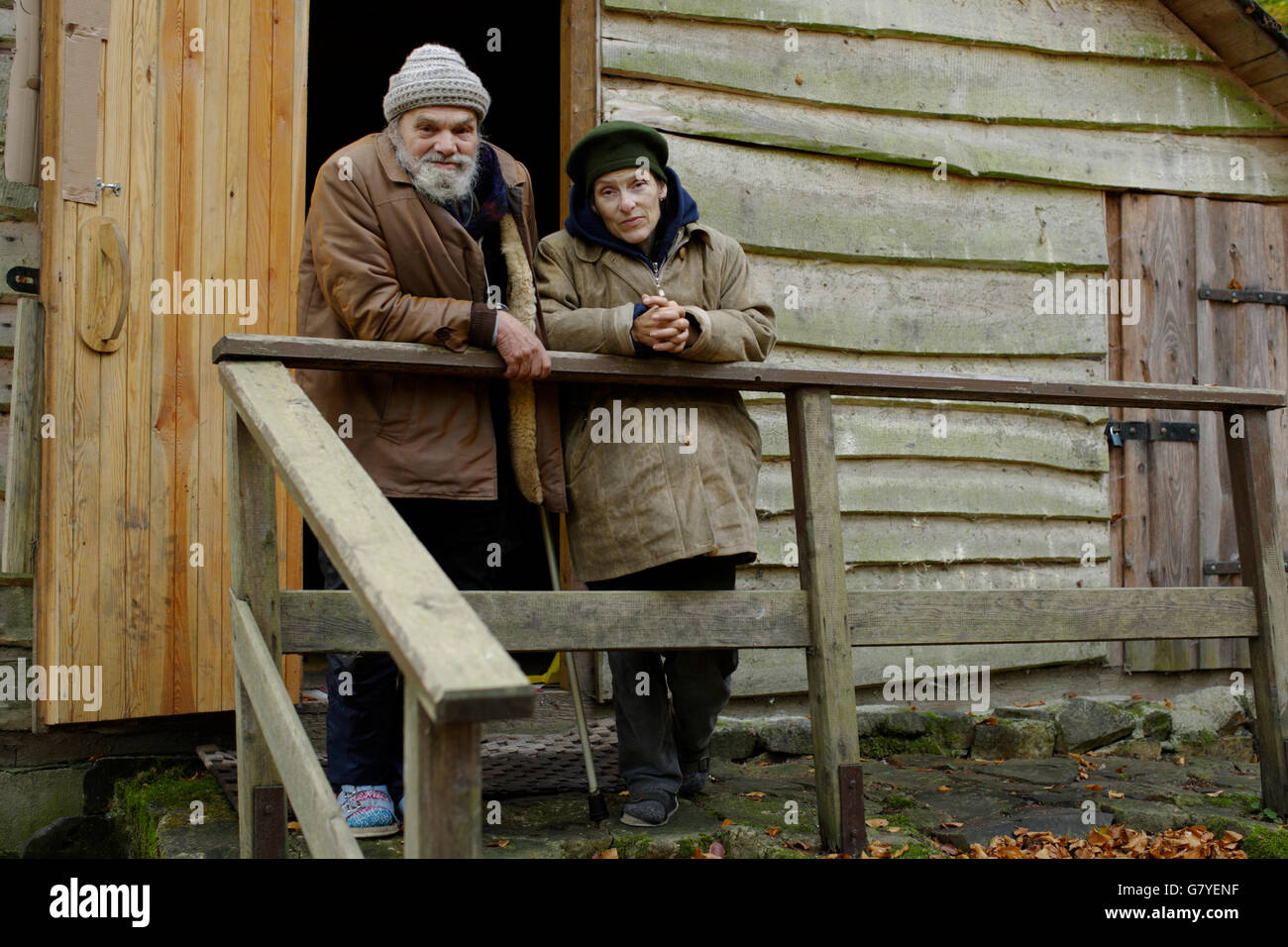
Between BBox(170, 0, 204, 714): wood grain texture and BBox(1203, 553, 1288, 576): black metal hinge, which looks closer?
BBox(170, 0, 204, 714): wood grain texture

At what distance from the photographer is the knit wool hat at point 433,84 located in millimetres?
3117

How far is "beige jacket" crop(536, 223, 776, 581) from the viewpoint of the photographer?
10.3ft

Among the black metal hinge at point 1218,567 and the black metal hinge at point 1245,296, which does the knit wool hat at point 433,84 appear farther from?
the black metal hinge at point 1218,567

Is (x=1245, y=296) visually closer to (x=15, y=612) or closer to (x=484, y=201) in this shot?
(x=484, y=201)

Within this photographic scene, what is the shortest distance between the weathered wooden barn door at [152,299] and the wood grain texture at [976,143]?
1.35 meters

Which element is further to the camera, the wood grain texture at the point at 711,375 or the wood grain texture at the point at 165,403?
the wood grain texture at the point at 165,403

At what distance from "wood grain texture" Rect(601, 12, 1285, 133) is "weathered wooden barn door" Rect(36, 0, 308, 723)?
4.58 ft

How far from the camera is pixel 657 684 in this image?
10.9 ft

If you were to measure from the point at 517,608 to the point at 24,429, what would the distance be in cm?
197

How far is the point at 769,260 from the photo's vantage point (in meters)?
4.82

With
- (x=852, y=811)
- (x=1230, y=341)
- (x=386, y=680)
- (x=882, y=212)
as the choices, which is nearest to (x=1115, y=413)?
(x=1230, y=341)

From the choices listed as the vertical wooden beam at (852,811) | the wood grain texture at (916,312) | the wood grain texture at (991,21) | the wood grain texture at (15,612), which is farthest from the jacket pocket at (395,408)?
the wood grain texture at (991,21)

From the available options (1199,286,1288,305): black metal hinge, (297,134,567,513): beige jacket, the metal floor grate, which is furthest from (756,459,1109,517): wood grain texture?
(297,134,567,513): beige jacket

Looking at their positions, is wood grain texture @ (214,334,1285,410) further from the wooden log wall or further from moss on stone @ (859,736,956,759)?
moss on stone @ (859,736,956,759)
